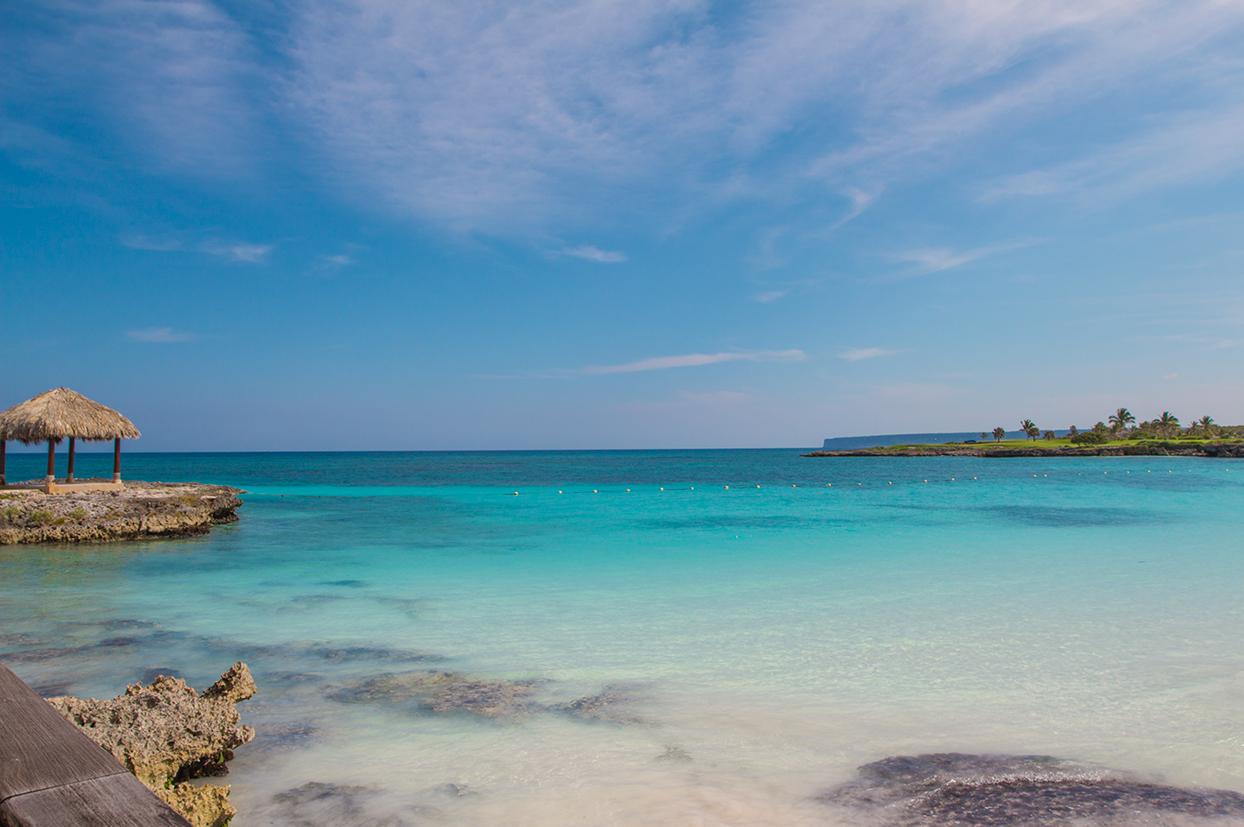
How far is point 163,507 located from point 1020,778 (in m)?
21.0

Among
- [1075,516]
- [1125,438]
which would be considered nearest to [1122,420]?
[1125,438]

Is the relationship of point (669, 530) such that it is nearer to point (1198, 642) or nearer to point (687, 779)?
point (1198, 642)

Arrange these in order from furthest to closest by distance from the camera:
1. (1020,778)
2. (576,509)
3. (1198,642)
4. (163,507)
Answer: (576,509)
(163,507)
(1198,642)
(1020,778)

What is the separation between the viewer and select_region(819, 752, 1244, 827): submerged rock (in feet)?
13.7

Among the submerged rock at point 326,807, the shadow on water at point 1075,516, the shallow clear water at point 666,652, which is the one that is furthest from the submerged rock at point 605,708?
the shadow on water at point 1075,516

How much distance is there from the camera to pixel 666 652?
7996mm

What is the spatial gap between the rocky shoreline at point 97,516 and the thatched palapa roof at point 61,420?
5.38 feet

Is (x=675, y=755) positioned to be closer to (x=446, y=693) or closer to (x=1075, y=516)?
(x=446, y=693)

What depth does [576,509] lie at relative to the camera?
28.9m

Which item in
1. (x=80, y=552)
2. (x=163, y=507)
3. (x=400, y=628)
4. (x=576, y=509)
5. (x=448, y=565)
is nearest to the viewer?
(x=400, y=628)

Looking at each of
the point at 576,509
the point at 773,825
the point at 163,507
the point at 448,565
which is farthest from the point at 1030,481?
the point at 773,825

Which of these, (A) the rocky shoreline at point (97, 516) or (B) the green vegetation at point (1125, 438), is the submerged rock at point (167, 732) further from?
(B) the green vegetation at point (1125, 438)

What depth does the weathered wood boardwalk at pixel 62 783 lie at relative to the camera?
1188 mm

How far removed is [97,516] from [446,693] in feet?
54.1
